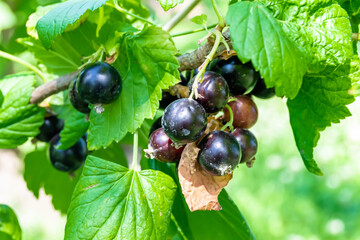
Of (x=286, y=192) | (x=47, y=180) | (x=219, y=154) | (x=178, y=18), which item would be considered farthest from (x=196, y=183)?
(x=286, y=192)

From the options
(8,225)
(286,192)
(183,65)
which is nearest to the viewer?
(183,65)

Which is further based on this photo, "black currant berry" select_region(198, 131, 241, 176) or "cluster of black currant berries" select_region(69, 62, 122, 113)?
"cluster of black currant berries" select_region(69, 62, 122, 113)

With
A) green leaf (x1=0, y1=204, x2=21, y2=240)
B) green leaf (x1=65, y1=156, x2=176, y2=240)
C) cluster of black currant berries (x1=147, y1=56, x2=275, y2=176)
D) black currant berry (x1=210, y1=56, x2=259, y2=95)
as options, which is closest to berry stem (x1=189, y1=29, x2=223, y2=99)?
cluster of black currant berries (x1=147, y1=56, x2=275, y2=176)

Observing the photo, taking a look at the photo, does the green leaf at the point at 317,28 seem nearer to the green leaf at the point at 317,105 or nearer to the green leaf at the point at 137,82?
the green leaf at the point at 317,105

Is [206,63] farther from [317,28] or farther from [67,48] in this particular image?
[67,48]

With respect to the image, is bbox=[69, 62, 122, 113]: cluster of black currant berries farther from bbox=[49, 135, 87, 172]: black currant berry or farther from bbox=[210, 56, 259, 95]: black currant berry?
bbox=[49, 135, 87, 172]: black currant berry

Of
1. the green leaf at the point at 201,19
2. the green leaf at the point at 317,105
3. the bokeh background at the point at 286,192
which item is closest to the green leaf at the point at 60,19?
the green leaf at the point at 201,19
